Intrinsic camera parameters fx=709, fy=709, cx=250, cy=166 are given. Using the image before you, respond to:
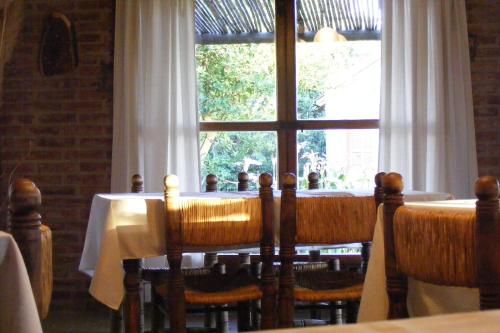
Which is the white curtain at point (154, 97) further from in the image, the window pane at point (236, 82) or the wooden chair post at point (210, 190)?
the wooden chair post at point (210, 190)

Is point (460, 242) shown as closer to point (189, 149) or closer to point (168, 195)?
point (168, 195)

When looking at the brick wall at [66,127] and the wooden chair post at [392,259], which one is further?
the brick wall at [66,127]

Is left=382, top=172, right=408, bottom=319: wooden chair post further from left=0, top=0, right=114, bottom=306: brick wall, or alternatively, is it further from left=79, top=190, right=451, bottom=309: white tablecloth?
left=0, top=0, right=114, bottom=306: brick wall

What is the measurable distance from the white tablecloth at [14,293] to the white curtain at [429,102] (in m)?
3.22

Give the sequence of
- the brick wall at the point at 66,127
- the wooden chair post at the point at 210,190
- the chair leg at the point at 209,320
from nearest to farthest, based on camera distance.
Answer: the chair leg at the point at 209,320 < the wooden chair post at the point at 210,190 < the brick wall at the point at 66,127

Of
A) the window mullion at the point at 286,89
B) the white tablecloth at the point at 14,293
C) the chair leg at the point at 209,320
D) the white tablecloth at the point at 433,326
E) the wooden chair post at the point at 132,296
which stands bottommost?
the chair leg at the point at 209,320

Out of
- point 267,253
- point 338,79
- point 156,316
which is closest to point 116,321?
point 156,316

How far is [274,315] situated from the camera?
103 inches

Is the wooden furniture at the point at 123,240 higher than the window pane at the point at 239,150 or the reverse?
the reverse

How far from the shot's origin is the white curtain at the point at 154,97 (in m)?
4.41

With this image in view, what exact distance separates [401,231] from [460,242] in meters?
0.18

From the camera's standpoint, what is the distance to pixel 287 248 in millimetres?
2562

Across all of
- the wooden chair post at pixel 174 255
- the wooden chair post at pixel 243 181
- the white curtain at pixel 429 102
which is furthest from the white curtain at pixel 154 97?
the wooden chair post at pixel 174 255

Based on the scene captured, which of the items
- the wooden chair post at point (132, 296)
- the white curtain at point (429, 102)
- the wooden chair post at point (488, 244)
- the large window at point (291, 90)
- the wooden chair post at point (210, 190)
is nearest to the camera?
the wooden chair post at point (488, 244)
